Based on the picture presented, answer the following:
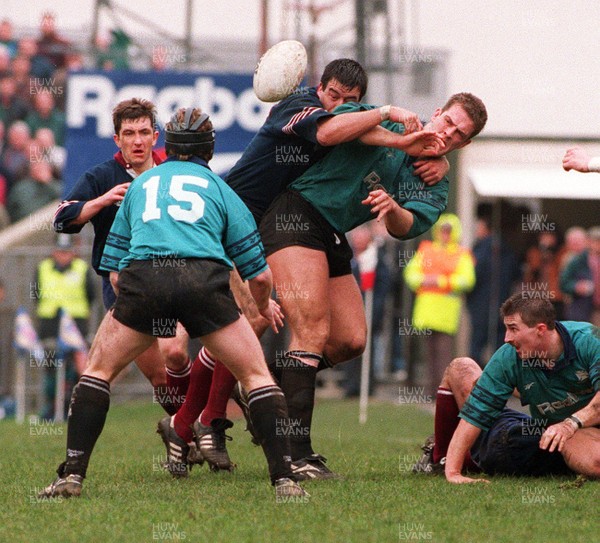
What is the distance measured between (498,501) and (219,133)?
9756 millimetres

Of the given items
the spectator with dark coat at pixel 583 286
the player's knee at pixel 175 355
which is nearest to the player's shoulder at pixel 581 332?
the player's knee at pixel 175 355

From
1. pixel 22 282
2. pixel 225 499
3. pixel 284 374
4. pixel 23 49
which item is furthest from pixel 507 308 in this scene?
pixel 23 49

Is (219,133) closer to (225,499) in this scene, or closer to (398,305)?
(398,305)

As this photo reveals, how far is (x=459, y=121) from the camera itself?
762 cm

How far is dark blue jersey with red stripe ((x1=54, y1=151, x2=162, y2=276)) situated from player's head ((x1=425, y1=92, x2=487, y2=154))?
1.83 meters

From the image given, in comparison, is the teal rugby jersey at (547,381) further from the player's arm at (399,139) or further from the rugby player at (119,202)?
the rugby player at (119,202)

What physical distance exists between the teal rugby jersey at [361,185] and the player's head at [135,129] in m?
0.96

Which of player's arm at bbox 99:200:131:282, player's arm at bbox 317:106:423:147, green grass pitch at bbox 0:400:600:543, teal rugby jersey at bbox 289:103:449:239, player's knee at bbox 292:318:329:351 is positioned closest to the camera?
green grass pitch at bbox 0:400:600:543

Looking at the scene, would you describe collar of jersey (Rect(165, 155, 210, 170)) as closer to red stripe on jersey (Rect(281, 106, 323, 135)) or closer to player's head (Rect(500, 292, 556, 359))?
red stripe on jersey (Rect(281, 106, 323, 135))

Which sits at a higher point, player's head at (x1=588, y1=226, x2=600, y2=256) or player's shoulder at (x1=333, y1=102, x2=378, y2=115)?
player's shoulder at (x1=333, y1=102, x2=378, y2=115)

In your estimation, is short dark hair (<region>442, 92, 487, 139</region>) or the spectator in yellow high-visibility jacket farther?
the spectator in yellow high-visibility jacket

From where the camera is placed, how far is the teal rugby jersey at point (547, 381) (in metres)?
7.13

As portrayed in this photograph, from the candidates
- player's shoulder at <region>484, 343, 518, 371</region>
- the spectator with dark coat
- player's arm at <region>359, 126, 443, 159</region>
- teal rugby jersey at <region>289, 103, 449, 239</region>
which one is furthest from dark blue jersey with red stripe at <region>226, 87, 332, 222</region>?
the spectator with dark coat

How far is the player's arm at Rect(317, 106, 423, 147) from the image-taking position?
23.7ft
